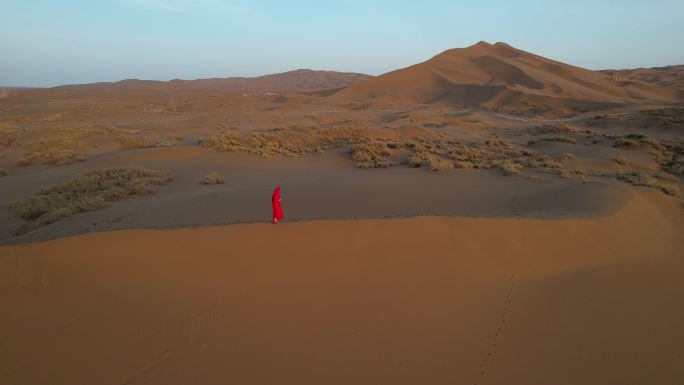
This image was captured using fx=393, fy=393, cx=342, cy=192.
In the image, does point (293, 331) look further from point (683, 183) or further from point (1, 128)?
point (1, 128)

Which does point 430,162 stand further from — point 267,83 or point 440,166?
point 267,83

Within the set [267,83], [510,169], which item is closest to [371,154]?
[510,169]

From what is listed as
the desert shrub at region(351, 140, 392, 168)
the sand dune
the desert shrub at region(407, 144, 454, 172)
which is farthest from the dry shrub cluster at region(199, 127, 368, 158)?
the sand dune

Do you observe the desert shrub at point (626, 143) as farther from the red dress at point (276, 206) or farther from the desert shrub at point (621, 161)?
the red dress at point (276, 206)

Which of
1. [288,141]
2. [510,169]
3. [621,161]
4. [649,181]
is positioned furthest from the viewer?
[288,141]


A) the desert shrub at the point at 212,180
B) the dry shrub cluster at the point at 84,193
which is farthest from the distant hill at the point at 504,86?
the dry shrub cluster at the point at 84,193

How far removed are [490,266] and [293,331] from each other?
9.53 feet

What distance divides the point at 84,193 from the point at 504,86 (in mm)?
48185

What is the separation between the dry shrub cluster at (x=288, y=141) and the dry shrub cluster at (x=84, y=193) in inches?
193

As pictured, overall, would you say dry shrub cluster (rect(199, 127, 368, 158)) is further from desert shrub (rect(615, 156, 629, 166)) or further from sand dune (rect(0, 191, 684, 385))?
sand dune (rect(0, 191, 684, 385))

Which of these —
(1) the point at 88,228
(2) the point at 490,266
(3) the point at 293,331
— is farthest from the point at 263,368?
(1) the point at 88,228

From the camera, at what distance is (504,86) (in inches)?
1881

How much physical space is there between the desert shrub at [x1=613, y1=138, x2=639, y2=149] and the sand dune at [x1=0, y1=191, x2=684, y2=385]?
13.2m

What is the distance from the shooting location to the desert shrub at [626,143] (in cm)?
1668
